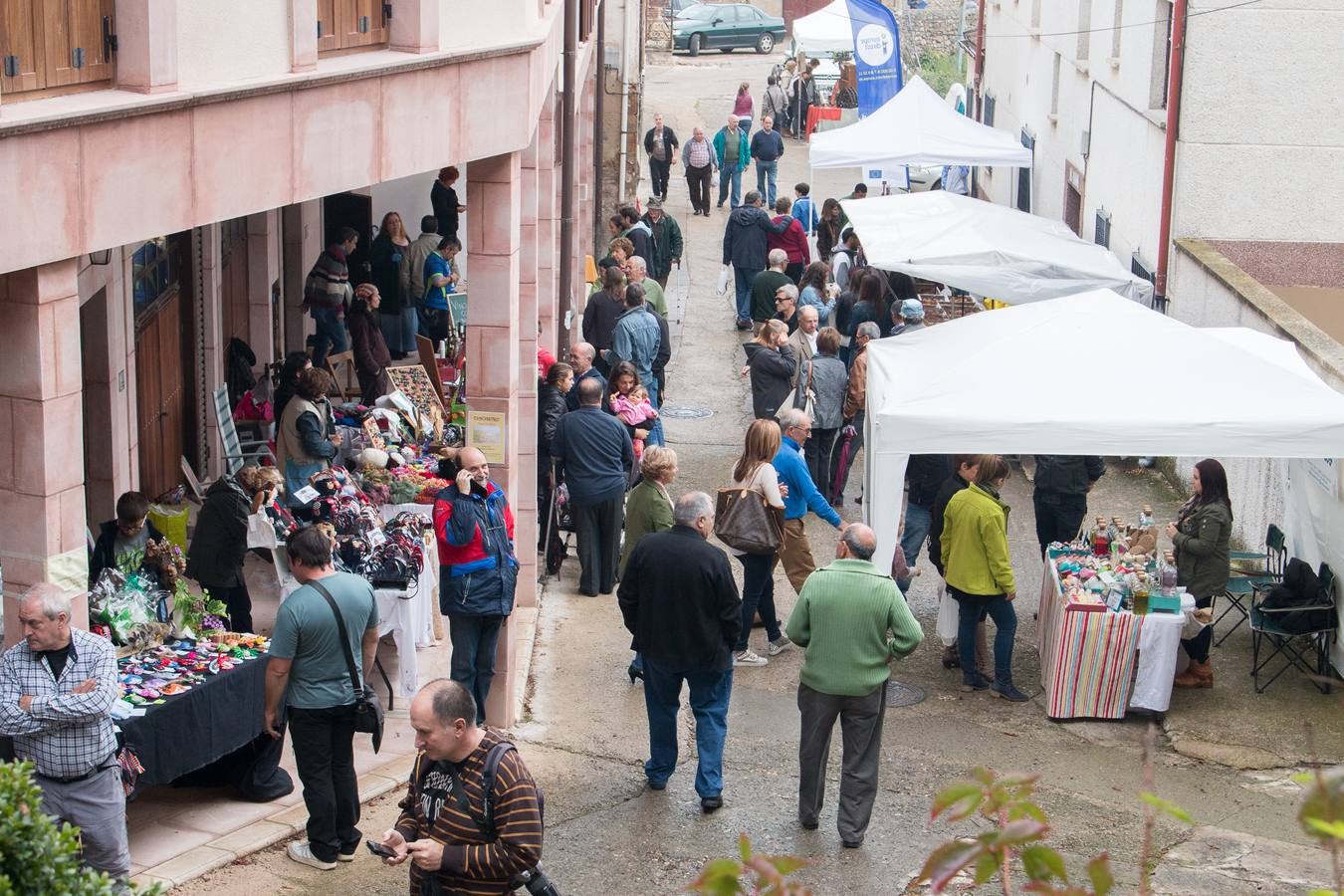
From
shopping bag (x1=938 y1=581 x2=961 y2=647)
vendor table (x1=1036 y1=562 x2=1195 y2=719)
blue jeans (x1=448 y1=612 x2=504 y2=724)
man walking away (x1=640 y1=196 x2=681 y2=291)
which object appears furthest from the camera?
man walking away (x1=640 y1=196 x2=681 y2=291)

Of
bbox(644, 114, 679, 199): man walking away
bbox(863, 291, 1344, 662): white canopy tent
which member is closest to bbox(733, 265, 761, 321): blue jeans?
bbox(644, 114, 679, 199): man walking away

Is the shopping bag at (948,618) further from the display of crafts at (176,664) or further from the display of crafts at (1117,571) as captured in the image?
the display of crafts at (176,664)

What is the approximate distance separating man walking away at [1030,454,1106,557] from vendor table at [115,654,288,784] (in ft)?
19.7

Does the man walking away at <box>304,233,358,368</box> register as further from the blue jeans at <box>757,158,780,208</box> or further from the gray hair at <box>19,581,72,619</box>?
the blue jeans at <box>757,158,780,208</box>

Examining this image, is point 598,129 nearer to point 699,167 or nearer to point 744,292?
point 744,292

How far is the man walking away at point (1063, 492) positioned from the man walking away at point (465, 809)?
7.27 m

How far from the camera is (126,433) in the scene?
1168 cm

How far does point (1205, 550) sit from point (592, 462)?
13.8 feet

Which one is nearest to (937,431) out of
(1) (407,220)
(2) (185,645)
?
(2) (185,645)

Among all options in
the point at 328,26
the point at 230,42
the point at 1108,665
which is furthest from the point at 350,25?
the point at 1108,665

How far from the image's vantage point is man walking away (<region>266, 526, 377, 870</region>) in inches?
297

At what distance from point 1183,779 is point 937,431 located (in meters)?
2.53

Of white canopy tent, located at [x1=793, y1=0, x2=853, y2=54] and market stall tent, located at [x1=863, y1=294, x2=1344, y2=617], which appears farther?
white canopy tent, located at [x1=793, y1=0, x2=853, y2=54]

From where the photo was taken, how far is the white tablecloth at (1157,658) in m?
10.6
